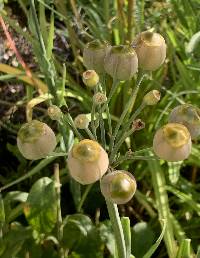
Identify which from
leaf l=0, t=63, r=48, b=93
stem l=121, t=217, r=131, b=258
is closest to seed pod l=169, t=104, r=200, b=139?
stem l=121, t=217, r=131, b=258

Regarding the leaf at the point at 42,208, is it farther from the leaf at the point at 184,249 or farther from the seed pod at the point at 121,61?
the seed pod at the point at 121,61

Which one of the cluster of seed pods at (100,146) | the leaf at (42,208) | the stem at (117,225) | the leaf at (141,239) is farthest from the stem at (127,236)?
the leaf at (141,239)

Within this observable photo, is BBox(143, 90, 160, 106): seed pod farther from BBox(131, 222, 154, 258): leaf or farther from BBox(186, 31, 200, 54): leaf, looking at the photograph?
BBox(131, 222, 154, 258): leaf

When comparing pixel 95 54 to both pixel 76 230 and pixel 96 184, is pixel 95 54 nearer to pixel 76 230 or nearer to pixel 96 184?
pixel 76 230

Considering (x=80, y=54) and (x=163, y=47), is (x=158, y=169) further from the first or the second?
(x=163, y=47)

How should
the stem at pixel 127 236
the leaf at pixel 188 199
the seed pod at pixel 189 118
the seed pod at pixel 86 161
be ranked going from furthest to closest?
the leaf at pixel 188 199 → the stem at pixel 127 236 → the seed pod at pixel 189 118 → the seed pod at pixel 86 161

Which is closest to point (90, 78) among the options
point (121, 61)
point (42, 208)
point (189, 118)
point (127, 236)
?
point (121, 61)
